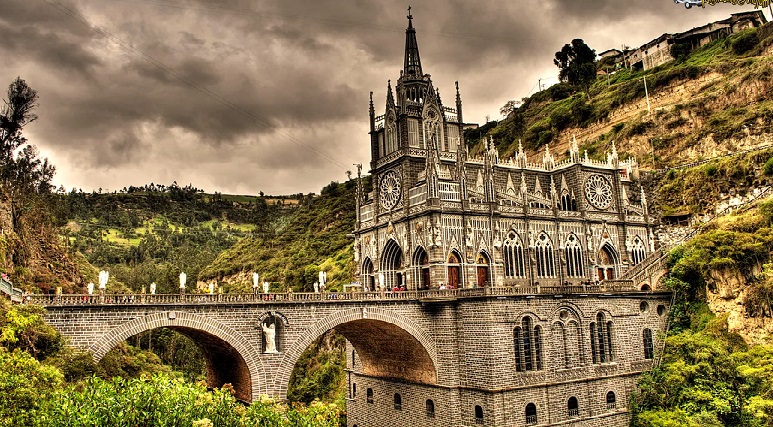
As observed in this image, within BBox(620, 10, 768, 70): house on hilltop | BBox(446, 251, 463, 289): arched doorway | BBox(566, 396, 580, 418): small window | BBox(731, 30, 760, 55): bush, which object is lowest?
BBox(566, 396, 580, 418): small window

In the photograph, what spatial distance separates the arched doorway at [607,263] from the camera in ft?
166

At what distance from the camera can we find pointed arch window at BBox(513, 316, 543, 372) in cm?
3800

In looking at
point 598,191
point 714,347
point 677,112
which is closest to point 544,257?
point 598,191

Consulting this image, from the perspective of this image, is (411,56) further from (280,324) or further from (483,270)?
(280,324)

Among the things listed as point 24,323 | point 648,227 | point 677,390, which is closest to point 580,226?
point 648,227

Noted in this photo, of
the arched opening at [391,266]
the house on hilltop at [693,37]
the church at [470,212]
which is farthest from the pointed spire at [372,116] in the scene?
the house on hilltop at [693,37]

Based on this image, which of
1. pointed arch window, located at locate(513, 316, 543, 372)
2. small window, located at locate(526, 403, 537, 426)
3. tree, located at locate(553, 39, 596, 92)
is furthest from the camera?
tree, located at locate(553, 39, 596, 92)

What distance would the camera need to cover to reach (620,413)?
1598 inches

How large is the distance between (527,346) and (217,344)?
19245mm

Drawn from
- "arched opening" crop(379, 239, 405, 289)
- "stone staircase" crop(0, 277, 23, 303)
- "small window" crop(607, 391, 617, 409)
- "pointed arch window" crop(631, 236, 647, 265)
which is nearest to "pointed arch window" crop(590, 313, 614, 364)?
"small window" crop(607, 391, 617, 409)

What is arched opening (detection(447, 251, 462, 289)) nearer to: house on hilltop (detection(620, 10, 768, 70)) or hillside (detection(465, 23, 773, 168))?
hillside (detection(465, 23, 773, 168))

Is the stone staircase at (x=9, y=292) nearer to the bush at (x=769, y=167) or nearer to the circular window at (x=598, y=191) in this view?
the circular window at (x=598, y=191)

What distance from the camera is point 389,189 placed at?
49219 mm

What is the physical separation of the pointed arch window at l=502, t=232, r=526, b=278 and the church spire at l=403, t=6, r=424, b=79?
1646 cm
